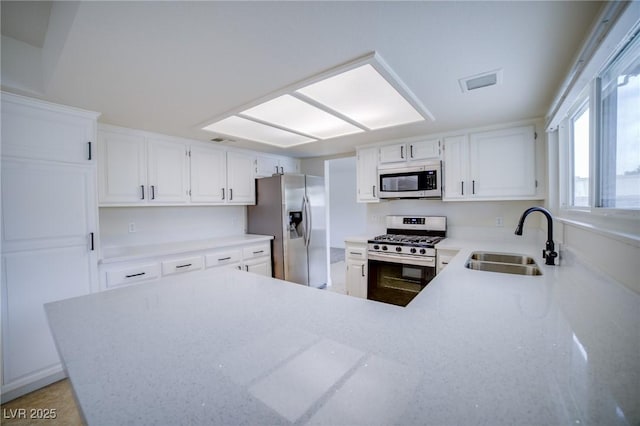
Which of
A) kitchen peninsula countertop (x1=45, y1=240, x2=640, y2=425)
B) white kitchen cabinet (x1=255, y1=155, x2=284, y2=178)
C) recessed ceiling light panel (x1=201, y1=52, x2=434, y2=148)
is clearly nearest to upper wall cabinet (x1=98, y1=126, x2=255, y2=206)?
white kitchen cabinet (x1=255, y1=155, x2=284, y2=178)

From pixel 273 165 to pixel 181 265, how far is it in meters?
2.03

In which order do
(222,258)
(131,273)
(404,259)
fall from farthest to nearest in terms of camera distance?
(222,258), (404,259), (131,273)

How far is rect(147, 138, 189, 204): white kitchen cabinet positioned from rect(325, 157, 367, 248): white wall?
489 centimetres

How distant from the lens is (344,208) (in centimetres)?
798

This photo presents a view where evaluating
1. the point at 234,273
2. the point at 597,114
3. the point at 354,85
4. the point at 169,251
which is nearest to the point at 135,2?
the point at 354,85

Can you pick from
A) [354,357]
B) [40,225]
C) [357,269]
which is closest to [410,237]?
[357,269]

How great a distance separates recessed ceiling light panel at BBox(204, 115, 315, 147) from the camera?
103 inches

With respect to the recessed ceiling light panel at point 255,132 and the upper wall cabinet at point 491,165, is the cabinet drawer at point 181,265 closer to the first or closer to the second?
the recessed ceiling light panel at point 255,132

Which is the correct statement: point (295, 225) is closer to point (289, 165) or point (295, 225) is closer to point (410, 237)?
point (289, 165)

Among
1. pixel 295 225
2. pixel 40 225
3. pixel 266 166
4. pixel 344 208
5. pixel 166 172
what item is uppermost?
pixel 266 166

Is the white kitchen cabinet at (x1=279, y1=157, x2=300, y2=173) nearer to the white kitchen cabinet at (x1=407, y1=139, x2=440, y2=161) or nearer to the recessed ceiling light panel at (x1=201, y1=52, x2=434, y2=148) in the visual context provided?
the recessed ceiling light panel at (x1=201, y1=52, x2=434, y2=148)

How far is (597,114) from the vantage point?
1.52 meters

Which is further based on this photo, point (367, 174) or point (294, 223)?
point (294, 223)

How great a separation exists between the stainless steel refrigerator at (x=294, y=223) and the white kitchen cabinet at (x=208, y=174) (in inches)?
21.9
